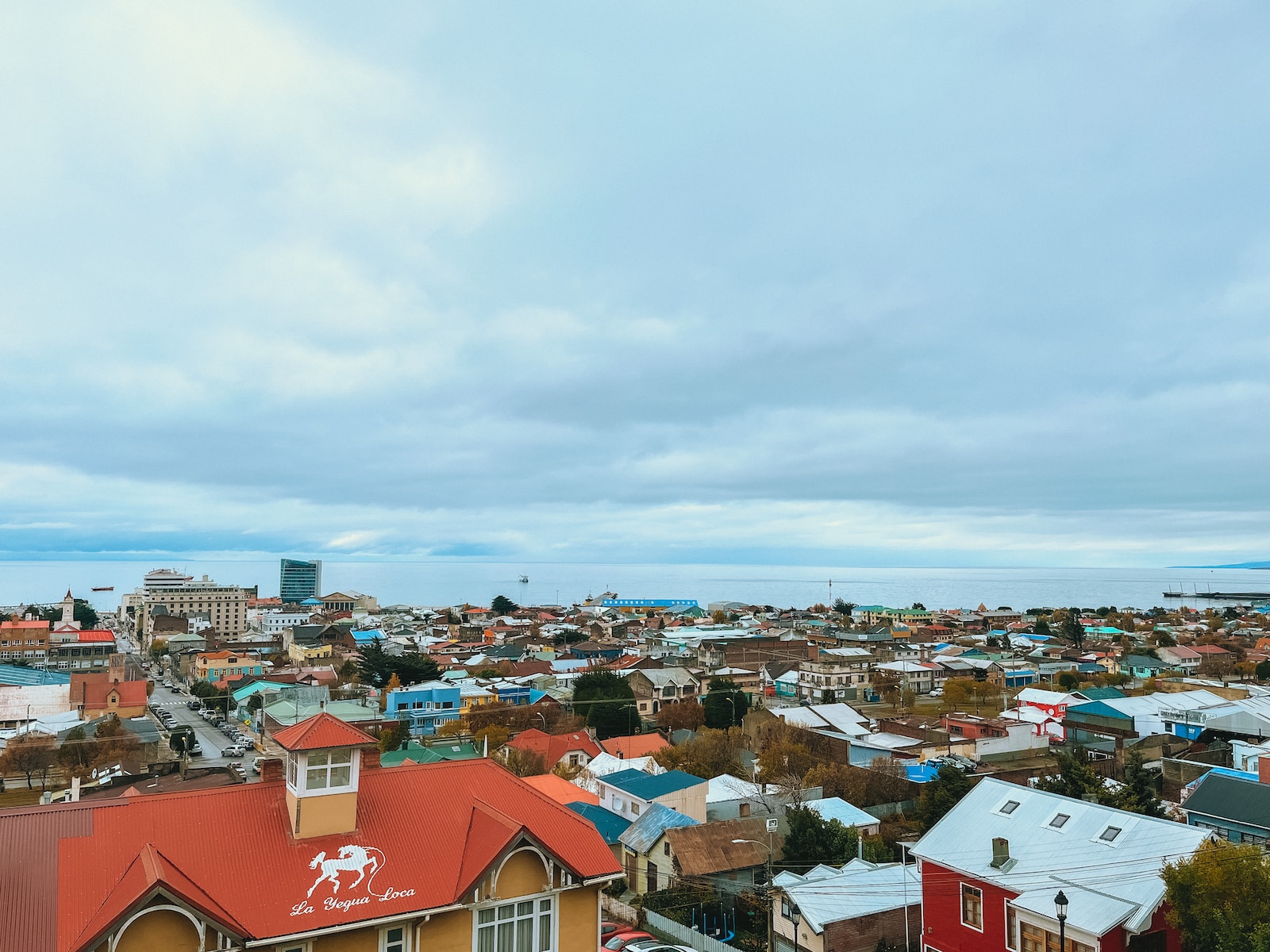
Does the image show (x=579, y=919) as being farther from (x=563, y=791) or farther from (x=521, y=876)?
(x=563, y=791)

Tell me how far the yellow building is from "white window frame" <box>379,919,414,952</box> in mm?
16

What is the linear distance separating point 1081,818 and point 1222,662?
83.6 m

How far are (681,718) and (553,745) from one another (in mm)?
13395

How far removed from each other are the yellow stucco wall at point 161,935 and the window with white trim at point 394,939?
7.50 feet

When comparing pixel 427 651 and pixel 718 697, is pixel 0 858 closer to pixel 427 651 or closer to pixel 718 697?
pixel 718 697

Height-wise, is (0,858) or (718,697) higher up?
(0,858)

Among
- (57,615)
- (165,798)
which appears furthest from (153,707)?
(57,615)

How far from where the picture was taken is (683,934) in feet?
75.4

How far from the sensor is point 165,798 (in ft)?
37.9

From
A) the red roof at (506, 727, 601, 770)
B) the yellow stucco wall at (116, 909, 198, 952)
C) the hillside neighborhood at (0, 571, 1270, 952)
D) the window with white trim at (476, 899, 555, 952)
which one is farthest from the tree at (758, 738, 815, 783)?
the yellow stucco wall at (116, 909, 198, 952)

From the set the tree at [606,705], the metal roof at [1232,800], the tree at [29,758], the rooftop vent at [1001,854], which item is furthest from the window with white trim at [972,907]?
the tree at [29,758]

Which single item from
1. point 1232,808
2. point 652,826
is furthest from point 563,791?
point 1232,808

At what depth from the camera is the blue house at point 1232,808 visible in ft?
85.6

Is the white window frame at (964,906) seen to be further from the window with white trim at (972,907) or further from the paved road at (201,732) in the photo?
the paved road at (201,732)
